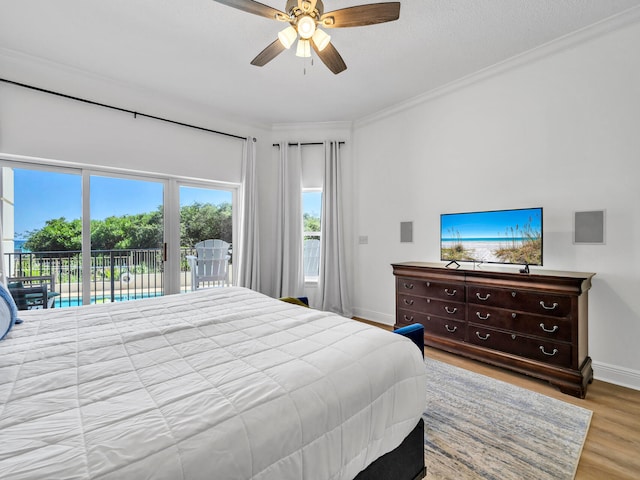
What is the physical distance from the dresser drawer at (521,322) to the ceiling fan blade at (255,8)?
9.45 ft

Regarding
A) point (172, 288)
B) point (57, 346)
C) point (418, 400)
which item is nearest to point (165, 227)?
point (172, 288)

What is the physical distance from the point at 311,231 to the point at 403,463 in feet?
11.7

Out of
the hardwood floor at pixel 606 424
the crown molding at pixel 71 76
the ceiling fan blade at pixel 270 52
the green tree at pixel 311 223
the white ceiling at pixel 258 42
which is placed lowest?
the hardwood floor at pixel 606 424

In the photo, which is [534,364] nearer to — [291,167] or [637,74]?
[637,74]

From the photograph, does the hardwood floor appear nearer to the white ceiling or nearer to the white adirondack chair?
the white ceiling

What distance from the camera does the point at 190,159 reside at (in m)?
3.80

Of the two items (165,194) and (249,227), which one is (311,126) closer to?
(249,227)

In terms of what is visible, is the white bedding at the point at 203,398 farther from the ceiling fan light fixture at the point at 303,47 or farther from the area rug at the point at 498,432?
the ceiling fan light fixture at the point at 303,47

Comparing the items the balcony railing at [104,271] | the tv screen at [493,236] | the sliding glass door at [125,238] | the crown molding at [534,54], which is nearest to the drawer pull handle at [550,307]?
the tv screen at [493,236]

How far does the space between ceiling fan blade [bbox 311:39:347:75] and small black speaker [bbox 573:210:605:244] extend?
2.46 m

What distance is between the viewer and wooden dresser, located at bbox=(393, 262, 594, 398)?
7.43 ft

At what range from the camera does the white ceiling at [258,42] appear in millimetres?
2258

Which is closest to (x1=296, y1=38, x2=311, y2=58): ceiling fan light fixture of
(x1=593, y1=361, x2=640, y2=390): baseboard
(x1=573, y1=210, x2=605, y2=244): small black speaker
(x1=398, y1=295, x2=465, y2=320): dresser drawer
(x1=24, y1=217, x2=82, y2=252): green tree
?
(x1=398, y1=295, x2=465, y2=320): dresser drawer

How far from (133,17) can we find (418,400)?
3.31 metres
